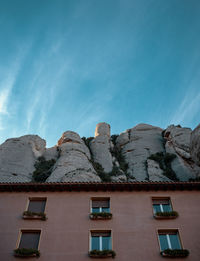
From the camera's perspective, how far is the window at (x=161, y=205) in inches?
689

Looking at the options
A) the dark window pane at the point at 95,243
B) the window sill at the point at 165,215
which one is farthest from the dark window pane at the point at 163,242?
the dark window pane at the point at 95,243

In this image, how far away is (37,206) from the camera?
17.9 metres

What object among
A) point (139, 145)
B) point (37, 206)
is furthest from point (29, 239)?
point (139, 145)

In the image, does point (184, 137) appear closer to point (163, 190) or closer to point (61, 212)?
point (163, 190)

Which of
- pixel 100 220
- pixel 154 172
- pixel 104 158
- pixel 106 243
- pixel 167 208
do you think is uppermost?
pixel 104 158

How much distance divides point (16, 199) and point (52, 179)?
15813 millimetres

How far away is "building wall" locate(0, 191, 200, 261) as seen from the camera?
48.6 feet

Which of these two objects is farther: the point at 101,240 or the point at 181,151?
the point at 181,151

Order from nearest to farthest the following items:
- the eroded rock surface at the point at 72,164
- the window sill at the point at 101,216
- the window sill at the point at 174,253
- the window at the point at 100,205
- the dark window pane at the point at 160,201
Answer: the window sill at the point at 174,253, the window sill at the point at 101,216, the window at the point at 100,205, the dark window pane at the point at 160,201, the eroded rock surface at the point at 72,164

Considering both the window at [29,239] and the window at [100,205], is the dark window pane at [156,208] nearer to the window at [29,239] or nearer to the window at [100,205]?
the window at [100,205]

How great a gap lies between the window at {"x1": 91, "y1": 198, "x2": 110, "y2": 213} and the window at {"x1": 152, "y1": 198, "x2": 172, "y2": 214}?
3.13m

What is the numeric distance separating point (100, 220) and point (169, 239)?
4.25m

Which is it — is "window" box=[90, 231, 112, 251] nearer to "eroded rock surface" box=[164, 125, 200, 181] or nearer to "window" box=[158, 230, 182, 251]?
"window" box=[158, 230, 182, 251]

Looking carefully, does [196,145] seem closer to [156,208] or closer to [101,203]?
[156,208]
